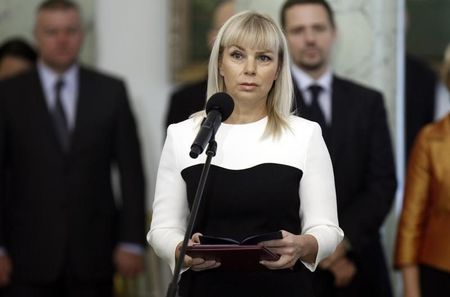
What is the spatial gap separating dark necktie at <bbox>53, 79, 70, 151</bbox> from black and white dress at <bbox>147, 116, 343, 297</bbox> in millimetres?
2553

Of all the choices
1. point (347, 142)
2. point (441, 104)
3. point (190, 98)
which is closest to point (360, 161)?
point (347, 142)

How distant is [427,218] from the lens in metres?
4.30

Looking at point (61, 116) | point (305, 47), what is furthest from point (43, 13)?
point (305, 47)

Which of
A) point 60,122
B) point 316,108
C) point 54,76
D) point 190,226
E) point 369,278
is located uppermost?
point 190,226

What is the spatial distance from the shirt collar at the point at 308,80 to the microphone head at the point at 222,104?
5.42 feet

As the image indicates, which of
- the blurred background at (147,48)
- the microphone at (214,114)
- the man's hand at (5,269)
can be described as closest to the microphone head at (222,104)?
the microphone at (214,114)

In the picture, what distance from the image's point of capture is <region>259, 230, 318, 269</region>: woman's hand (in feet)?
8.64

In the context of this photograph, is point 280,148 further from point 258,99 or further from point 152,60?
point 152,60

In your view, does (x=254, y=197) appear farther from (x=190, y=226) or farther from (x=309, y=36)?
(x=309, y=36)

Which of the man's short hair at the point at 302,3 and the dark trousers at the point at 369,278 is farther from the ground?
Result: the man's short hair at the point at 302,3

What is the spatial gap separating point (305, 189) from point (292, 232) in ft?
0.41

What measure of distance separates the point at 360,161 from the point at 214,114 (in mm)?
1733

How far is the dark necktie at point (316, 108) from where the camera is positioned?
4.20 metres

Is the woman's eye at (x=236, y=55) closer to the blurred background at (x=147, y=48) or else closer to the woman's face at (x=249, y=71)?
the woman's face at (x=249, y=71)
